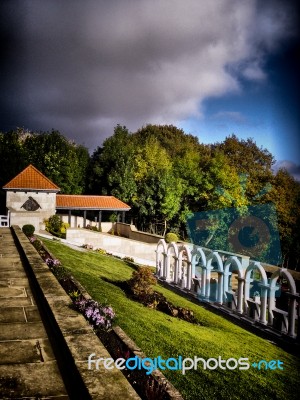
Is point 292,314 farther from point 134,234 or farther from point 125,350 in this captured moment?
point 134,234

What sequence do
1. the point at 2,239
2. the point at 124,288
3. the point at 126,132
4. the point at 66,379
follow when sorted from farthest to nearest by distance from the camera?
the point at 126,132, the point at 2,239, the point at 124,288, the point at 66,379

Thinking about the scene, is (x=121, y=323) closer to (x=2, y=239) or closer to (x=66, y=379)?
(x=66, y=379)

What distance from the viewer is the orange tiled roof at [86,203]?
100 feet

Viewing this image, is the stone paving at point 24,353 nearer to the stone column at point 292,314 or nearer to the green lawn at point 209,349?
the green lawn at point 209,349

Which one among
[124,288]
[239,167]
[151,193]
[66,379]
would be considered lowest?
[124,288]

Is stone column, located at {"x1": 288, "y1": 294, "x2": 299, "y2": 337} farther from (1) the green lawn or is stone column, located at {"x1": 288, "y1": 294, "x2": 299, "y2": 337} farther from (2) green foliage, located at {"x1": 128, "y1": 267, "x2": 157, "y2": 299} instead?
(2) green foliage, located at {"x1": 128, "y1": 267, "x2": 157, "y2": 299}

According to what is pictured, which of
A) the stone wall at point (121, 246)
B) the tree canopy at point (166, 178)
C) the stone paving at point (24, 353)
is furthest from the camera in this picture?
the tree canopy at point (166, 178)

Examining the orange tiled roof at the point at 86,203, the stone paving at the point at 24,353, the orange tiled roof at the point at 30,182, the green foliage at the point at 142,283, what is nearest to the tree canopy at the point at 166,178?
the orange tiled roof at the point at 86,203

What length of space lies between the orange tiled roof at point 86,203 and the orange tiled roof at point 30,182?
7.66 ft

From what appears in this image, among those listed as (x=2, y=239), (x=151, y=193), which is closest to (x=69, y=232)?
(x=2, y=239)

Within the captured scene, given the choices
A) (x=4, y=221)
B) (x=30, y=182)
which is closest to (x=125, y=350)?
(x=4, y=221)

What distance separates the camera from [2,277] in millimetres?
7762

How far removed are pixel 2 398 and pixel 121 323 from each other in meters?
3.07

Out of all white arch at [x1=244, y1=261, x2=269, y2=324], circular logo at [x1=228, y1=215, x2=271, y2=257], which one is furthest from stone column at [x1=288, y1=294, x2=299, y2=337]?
circular logo at [x1=228, y1=215, x2=271, y2=257]
